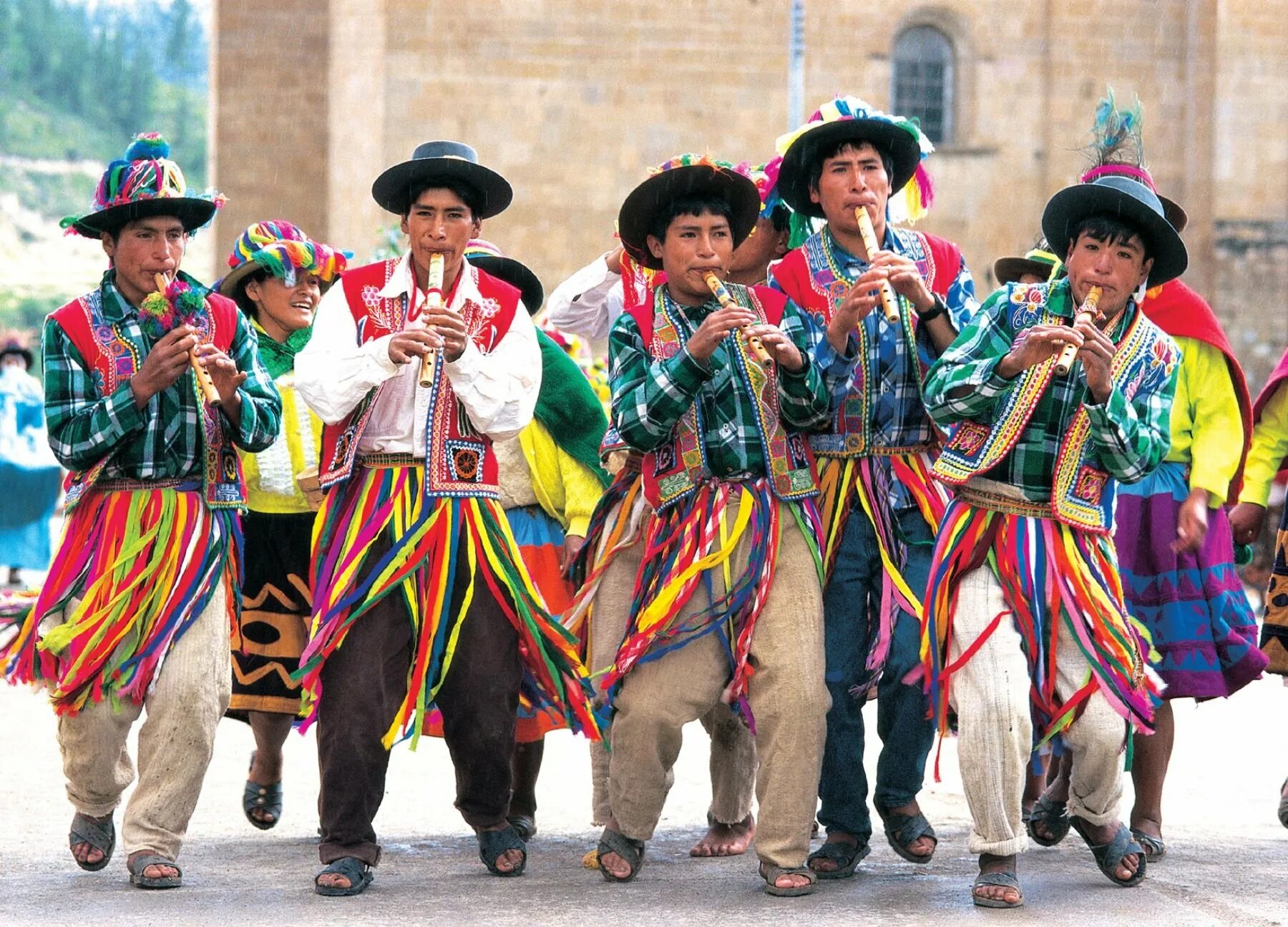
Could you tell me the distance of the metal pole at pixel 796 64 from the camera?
876 inches

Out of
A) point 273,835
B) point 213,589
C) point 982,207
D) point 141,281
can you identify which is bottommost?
point 273,835

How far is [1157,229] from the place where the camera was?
514 cm

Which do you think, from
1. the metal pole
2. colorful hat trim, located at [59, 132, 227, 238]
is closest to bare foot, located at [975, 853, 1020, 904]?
colorful hat trim, located at [59, 132, 227, 238]

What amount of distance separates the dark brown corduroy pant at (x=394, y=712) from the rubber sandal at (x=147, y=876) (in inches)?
16.4

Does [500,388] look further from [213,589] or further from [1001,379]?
[1001,379]

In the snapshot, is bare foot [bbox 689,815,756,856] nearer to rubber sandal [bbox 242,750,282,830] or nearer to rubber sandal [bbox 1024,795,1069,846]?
rubber sandal [bbox 1024,795,1069,846]

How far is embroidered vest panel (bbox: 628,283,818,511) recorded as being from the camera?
5410 millimetres

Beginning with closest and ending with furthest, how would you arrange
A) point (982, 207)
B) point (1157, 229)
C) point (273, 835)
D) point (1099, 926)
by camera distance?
point (1099, 926)
point (1157, 229)
point (273, 835)
point (982, 207)

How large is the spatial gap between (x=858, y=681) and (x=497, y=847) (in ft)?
3.64

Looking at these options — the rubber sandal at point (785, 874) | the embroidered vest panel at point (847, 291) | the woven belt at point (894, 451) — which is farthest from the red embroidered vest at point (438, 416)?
the rubber sandal at point (785, 874)

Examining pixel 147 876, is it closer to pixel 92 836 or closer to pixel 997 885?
pixel 92 836

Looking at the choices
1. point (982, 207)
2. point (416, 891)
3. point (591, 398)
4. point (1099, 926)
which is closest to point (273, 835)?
point (416, 891)

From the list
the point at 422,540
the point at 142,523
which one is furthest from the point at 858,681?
the point at 142,523

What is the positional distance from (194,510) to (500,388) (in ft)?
3.02
